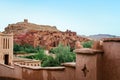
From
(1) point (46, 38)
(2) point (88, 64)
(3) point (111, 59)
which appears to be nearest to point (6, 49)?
(2) point (88, 64)

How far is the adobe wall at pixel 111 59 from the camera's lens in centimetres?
538

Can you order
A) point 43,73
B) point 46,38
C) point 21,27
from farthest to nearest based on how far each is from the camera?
point 21,27, point 46,38, point 43,73

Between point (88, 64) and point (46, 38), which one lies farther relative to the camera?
point (46, 38)

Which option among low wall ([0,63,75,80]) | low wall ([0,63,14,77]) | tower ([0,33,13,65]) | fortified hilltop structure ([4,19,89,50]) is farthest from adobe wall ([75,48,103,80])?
fortified hilltop structure ([4,19,89,50])

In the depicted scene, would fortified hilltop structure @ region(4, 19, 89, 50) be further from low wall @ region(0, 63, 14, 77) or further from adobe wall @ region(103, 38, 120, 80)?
adobe wall @ region(103, 38, 120, 80)

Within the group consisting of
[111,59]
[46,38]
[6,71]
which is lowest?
[6,71]

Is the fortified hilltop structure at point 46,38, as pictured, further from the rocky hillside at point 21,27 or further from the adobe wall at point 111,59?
the adobe wall at point 111,59

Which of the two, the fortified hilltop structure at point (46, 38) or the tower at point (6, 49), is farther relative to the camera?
the fortified hilltop structure at point (46, 38)

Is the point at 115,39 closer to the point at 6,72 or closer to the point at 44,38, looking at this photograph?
the point at 6,72

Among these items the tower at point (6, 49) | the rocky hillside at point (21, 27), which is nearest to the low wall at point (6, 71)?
the tower at point (6, 49)

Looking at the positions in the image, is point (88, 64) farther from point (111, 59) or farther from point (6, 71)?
point (6, 71)

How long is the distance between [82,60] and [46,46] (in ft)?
232

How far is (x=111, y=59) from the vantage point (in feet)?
18.1

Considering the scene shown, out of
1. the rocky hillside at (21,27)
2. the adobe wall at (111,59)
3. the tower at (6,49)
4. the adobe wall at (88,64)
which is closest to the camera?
the adobe wall at (111,59)
